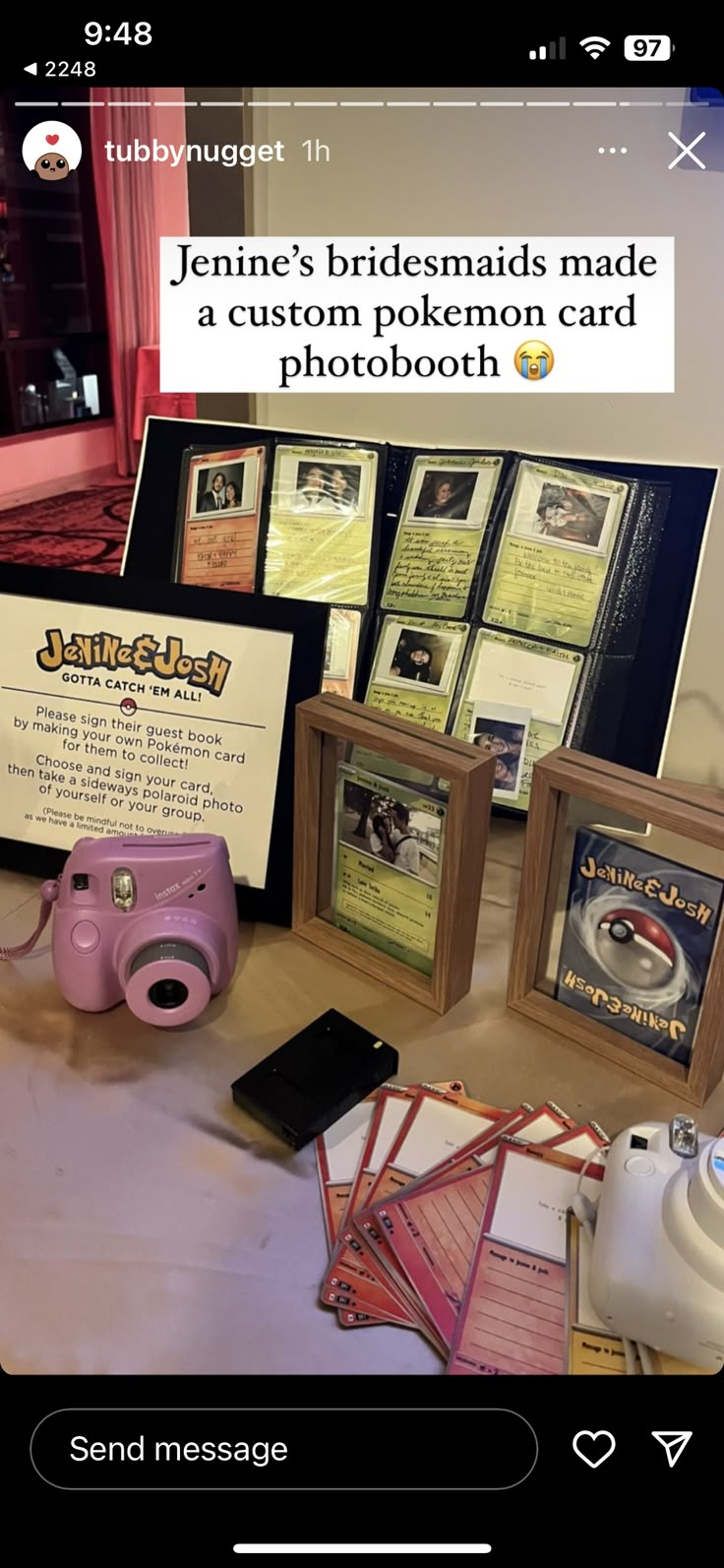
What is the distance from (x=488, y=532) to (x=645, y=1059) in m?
0.57

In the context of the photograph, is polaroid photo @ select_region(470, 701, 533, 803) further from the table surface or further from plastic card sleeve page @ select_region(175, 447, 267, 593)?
plastic card sleeve page @ select_region(175, 447, 267, 593)

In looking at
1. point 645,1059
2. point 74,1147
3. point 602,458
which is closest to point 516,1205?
point 645,1059

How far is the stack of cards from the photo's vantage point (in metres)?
0.53

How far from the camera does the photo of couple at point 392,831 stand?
74 centimetres

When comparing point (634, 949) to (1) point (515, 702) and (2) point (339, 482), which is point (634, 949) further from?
(2) point (339, 482)

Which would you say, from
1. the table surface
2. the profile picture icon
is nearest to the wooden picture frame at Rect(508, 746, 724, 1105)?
the table surface

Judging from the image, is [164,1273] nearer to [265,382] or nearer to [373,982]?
[373,982]

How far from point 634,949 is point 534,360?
672 millimetres

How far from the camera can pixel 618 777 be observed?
682 millimetres

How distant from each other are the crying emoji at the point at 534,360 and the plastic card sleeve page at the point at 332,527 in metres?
0.18

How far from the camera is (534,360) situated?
1043 mm

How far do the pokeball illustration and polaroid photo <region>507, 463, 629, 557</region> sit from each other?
0.44 metres
